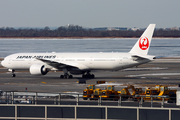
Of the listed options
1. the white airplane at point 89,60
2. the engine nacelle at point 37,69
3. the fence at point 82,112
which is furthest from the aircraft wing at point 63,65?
the fence at point 82,112

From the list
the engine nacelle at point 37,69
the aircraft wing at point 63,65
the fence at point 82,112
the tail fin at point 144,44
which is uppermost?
the tail fin at point 144,44

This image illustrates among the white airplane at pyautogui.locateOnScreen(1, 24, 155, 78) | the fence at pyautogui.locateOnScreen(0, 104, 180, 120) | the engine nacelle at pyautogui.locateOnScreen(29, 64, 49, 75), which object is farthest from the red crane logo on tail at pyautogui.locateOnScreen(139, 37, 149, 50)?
the fence at pyautogui.locateOnScreen(0, 104, 180, 120)

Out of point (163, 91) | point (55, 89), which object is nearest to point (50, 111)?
point (163, 91)

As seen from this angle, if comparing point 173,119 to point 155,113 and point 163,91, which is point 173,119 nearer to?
point 155,113

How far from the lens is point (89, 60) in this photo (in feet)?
181

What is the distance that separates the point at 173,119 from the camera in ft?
71.4

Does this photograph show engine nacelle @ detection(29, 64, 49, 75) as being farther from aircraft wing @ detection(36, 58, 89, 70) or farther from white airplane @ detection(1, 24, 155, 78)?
aircraft wing @ detection(36, 58, 89, 70)

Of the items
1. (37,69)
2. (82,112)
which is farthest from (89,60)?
(82,112)

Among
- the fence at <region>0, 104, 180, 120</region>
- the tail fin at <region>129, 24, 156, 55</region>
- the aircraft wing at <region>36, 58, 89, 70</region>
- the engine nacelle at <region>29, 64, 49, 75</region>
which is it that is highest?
the tail fin at <region>129, 24, 156, 55</region>

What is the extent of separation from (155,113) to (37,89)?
24.4 metres

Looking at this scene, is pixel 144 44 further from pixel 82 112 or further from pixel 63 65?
pixel 82 112

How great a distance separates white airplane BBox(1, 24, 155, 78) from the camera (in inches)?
A: 2098

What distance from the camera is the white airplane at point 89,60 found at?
53281 mm

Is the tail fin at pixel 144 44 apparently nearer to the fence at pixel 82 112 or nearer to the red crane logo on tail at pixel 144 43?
Result: the red crane logo on tail at pixel 144 43
